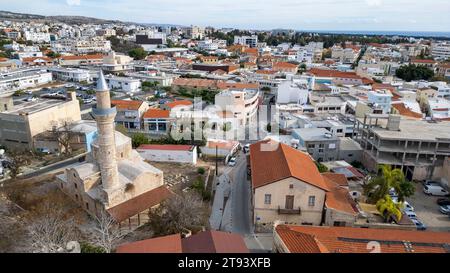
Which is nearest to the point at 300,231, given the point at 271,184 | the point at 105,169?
the point at 271,184

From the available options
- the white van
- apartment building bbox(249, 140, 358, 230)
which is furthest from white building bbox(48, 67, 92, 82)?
the white van

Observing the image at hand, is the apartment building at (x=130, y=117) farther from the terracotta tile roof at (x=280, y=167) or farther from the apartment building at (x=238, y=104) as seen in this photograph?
the terracotta tile roof at (x=280, y=167)

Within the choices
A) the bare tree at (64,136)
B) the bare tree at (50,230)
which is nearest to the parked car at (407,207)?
the bare tree at (50,230)

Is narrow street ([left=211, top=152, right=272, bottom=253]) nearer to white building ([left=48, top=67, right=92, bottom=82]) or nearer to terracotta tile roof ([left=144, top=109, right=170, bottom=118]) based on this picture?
terracotta tile roof ([left=144, top=109, right=170, bottom=118])
